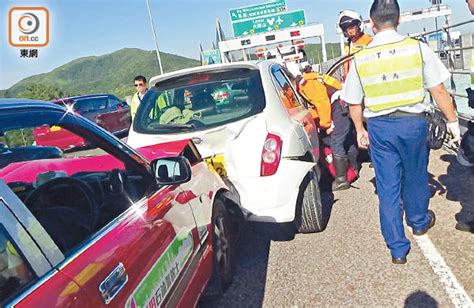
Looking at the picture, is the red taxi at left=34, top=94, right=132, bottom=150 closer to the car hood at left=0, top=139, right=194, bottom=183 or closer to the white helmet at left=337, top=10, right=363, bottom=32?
the white helmet at left=337, top=10, right=363, bottom=32

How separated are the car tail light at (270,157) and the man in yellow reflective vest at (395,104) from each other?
0.69m

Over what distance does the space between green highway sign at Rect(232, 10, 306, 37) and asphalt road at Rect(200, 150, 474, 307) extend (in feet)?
91.3

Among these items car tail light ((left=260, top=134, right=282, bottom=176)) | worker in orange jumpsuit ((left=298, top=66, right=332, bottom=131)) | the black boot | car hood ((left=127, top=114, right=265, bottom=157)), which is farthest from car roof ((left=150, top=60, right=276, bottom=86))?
the black boot

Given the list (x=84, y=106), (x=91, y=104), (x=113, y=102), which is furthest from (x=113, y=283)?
(x=113, y=102)

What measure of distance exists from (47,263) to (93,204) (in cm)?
71

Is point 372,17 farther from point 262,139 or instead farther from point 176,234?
point 176,234

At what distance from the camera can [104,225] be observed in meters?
1.99

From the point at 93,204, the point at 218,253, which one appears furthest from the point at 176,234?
the point at 218,253

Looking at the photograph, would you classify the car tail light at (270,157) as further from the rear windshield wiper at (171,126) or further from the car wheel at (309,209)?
the rear windshield wiper at (171,126)

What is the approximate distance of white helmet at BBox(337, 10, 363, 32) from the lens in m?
5.44

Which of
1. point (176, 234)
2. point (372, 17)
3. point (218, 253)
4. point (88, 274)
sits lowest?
point (218, 253)

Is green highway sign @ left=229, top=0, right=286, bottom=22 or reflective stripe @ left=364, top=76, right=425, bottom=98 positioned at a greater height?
green highway sign @ left=229, top=0, right=286, bottom=22

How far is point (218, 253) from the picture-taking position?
3188mm

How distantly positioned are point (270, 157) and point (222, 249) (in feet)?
2.75
